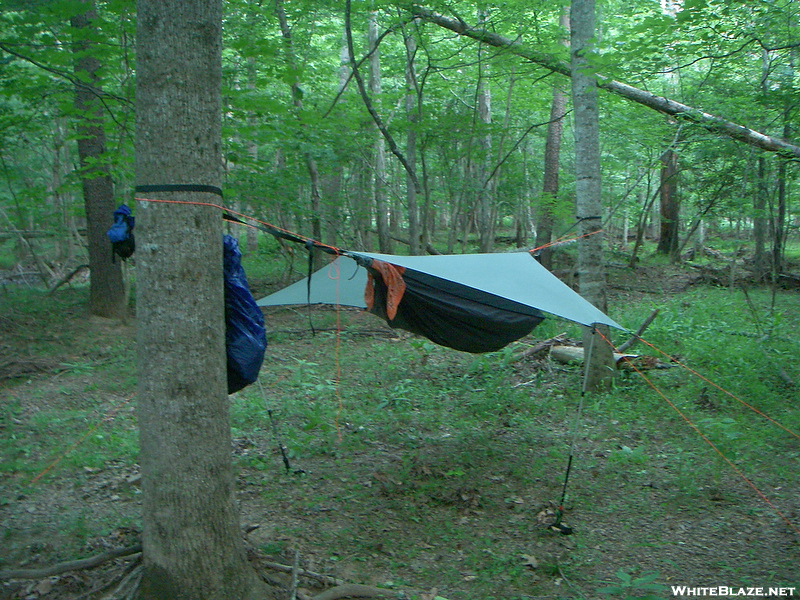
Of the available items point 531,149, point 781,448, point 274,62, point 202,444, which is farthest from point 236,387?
point 531,149

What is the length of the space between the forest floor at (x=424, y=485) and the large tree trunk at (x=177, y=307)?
15.6 inches

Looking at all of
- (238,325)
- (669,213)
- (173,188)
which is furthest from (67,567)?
(669,213)

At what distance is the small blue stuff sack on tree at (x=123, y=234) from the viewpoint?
2674 mm

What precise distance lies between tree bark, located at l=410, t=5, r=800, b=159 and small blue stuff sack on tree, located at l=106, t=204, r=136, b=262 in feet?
14.3

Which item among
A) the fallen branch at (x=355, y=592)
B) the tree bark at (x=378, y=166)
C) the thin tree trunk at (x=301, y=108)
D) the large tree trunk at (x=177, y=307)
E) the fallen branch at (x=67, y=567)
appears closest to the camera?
the large tree trunk at (x=177, y=307)

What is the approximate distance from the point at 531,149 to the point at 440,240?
3981mm

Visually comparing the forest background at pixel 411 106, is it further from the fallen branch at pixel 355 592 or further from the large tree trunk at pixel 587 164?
the fallen branch at pixel 355 592

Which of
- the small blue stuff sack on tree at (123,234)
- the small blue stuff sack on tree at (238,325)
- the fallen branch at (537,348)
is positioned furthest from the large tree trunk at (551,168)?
the small blue stuff sack on tree at (123,234)

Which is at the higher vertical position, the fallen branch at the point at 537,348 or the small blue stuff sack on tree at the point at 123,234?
the small blue stuff sack on tree at the point at 123,234

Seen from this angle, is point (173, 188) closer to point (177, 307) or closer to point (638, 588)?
point (177, 307)

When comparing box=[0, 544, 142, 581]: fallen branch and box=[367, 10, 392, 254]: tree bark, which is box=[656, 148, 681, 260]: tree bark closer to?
box=[367, 10, 392, 254]: tree bark

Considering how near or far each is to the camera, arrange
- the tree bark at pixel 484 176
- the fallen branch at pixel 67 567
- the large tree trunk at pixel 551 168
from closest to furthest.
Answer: the fallen branch at pixel 67 567
the tree bark at pixel 484 176
the large tree trunk at pixel 551 168

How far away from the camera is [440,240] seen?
631 inches

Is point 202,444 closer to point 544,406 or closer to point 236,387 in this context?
point 236,387
